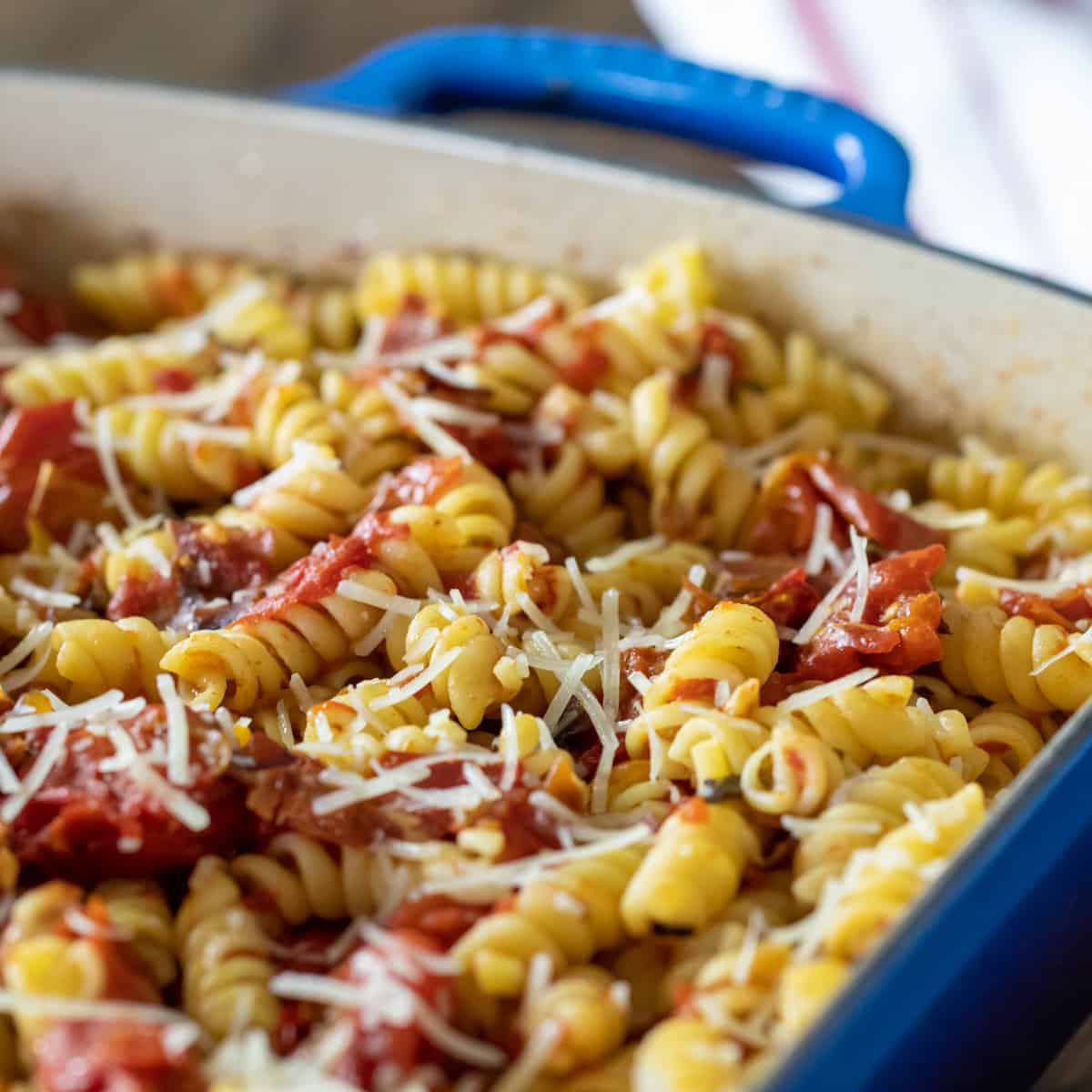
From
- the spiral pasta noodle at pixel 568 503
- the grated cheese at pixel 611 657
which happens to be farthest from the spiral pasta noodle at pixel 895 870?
the spiral pasta noodle at pixel 568 503

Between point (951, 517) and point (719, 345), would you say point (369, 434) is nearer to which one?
point (719, 345)

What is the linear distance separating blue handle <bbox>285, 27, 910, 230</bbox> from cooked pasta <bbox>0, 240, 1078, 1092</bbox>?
0.68ft

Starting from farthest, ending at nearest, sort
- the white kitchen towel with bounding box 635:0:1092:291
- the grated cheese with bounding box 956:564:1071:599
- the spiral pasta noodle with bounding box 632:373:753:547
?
the white kitchen towel with bounding box 635:0:1092:291 → the spiral pasta noodle with bounding box 632:373:753:547 → the grated cheese with bounding box 956:564:1071:599

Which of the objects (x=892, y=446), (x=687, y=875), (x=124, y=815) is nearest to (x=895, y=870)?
(x=687, y=875)

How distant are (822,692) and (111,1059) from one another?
0.70 meters

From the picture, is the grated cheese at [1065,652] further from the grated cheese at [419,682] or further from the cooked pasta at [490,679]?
the grated cheese at [419,682]

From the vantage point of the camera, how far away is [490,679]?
5.03 ft

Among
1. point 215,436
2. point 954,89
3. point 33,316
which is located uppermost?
point 954,89

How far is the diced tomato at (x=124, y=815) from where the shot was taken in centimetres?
135

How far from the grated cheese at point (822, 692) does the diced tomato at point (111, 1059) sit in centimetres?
61

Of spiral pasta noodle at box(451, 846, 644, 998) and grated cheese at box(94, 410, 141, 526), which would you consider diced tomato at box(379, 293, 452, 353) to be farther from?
spiral pasta noodle at box(451, 846, 644, 998)

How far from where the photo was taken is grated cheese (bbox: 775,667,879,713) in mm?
1455

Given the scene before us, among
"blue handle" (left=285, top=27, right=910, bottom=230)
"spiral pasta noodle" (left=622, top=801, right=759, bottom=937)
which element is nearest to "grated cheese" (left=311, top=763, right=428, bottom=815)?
"spiral pasta noodle" (left=622, top=801, right=759, bottom=937)

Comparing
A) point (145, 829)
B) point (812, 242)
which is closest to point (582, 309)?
point (812, 242)
